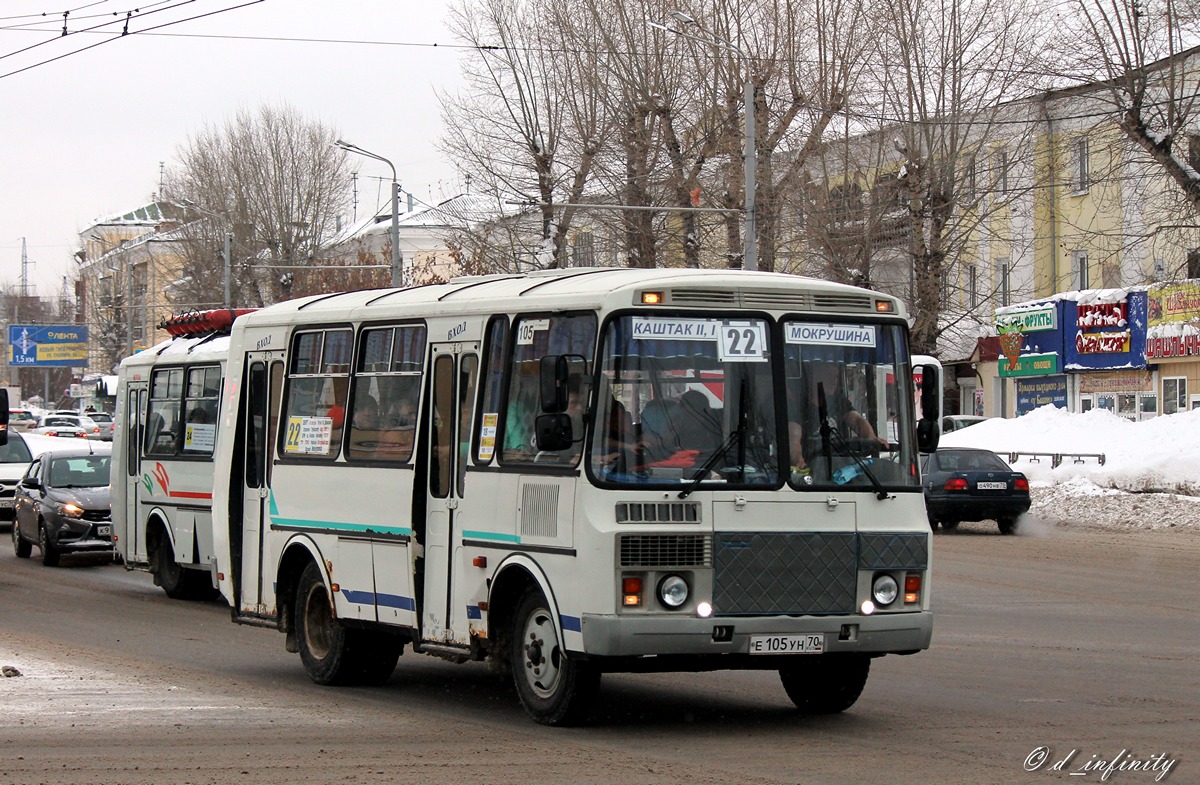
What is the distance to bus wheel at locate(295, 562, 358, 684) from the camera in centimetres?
1180

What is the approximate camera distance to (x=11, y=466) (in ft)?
99.1

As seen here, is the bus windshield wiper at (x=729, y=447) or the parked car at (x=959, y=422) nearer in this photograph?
the bus windshield wiper at (x=729, y=447)

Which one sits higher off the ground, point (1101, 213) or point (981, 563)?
point (1101, 213)

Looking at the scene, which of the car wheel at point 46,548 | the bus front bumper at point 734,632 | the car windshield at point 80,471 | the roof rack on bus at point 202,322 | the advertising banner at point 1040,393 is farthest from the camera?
the advertising banner at point 1040,393

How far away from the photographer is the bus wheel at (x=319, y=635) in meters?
11.8

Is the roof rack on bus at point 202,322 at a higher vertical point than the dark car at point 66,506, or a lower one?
higher

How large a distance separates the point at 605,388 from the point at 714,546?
3.41 ft

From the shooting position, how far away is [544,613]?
31.7ft

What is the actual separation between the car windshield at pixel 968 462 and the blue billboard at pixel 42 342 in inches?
2878

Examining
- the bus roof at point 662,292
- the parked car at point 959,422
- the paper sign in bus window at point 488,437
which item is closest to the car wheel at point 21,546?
the bus roof at point 662,292

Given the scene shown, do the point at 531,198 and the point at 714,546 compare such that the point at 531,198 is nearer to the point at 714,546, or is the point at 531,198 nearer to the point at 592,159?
the point at 592,159

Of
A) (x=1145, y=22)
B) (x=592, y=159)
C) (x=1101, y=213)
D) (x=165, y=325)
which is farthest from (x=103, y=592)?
(x=1101, y=213)

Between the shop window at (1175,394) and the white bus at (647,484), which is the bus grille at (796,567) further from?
the shop window at (1175,394)

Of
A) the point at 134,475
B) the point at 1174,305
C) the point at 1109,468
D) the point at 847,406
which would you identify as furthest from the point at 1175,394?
the point at 847,406
